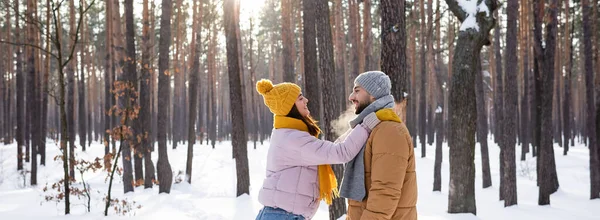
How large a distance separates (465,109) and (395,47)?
2.11m

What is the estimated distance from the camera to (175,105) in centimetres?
3356

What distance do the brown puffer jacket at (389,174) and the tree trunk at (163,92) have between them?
36.1 feet

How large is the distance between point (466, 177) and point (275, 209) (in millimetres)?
5165

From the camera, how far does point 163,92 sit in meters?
13.5

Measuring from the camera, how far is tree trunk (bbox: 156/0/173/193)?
12969 mm

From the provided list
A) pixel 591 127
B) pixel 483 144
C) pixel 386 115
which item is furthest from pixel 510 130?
pixel 386 115

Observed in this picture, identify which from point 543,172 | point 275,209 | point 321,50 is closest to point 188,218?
point 321,50

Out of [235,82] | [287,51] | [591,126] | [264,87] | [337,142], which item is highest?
[287,51]

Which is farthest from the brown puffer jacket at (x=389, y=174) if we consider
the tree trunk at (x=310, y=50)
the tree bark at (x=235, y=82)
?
the tree bark at (x=235, y=82)

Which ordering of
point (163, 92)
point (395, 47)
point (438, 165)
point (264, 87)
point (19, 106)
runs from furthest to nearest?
1. point (19, 106)
2. point (438, 165)
3. point (163, 92)
4. point (395, 47)
5. point (264, 87)

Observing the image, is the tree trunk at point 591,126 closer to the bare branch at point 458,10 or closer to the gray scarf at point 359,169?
the bare branch at point 458,10

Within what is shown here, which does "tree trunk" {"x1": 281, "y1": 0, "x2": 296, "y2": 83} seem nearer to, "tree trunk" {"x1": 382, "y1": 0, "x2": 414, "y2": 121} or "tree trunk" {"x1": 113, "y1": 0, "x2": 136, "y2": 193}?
"tree trunk" {"x1": 113, "y1": 0, "x2": 136, "y2": 193}

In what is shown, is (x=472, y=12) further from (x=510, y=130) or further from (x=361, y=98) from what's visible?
(x=361, y=98)

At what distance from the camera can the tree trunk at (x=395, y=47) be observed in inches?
240
